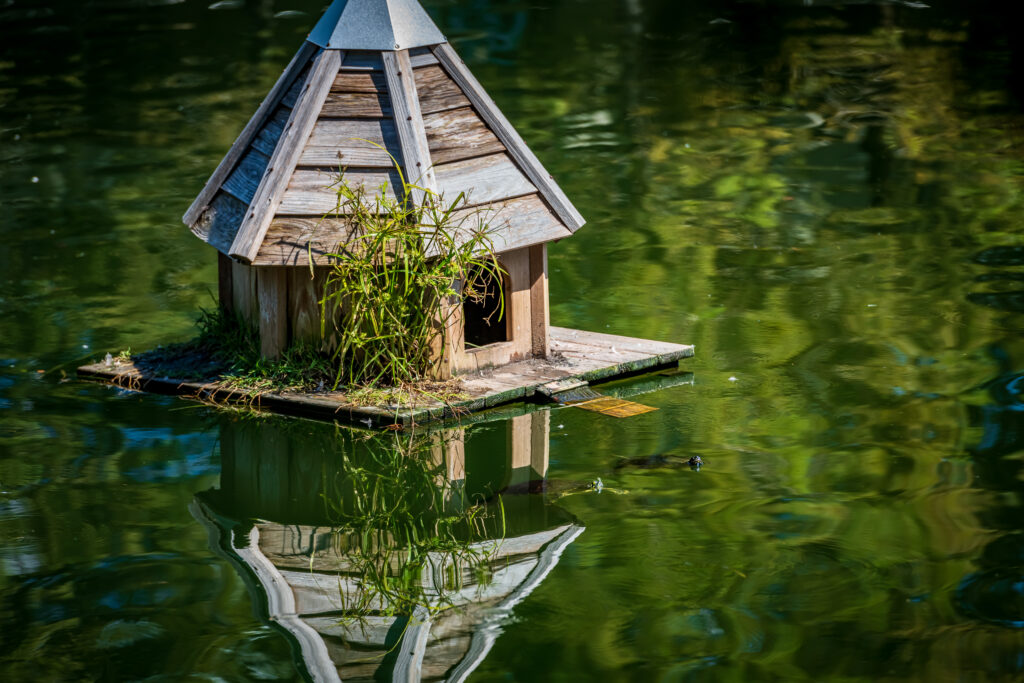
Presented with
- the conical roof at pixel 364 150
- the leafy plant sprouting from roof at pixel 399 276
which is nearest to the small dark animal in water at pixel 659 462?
the leafy plant sprouting from roof at pixel 399 276

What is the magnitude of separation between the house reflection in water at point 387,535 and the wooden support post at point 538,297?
58cm

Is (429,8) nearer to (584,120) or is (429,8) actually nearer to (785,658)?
(584,120)

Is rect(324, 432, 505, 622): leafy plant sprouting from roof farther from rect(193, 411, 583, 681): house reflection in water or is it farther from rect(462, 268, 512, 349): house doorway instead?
rect(462, 268, 512, 349): house doorway

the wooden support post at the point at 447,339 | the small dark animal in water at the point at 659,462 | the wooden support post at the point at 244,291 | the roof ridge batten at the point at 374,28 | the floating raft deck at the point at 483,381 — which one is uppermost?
the roof ridge batten at the point at 374,28

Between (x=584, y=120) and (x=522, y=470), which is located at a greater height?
(x=584, y=120)

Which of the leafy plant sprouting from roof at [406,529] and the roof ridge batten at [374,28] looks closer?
the leafy plant sprouting from roof at [406,529]

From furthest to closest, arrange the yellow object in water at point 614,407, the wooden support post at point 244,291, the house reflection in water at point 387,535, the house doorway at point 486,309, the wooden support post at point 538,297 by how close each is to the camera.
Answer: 1. the wooden support post at point 538,297
2. the wooden support post at point 244,291
3. the house doorway at point 486,309
4. the yellow object in water at point 614,407
5. the house reflection in water at point 387,535

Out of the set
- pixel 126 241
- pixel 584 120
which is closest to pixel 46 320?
pixel 126 241

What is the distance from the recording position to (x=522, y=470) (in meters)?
6.21

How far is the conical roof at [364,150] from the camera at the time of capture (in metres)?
6.73

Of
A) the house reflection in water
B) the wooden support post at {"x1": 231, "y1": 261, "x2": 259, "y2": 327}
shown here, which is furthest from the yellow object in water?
the wooden support post at {"x1": 231, "y1": 261, "x2": 259, "y2": 327}

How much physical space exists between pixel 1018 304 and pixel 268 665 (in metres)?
5.31

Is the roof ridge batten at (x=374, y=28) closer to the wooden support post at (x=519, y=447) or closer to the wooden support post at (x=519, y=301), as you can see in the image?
the wooden support post at (x=519, y=301)

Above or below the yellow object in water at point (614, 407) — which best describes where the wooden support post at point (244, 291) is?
above
